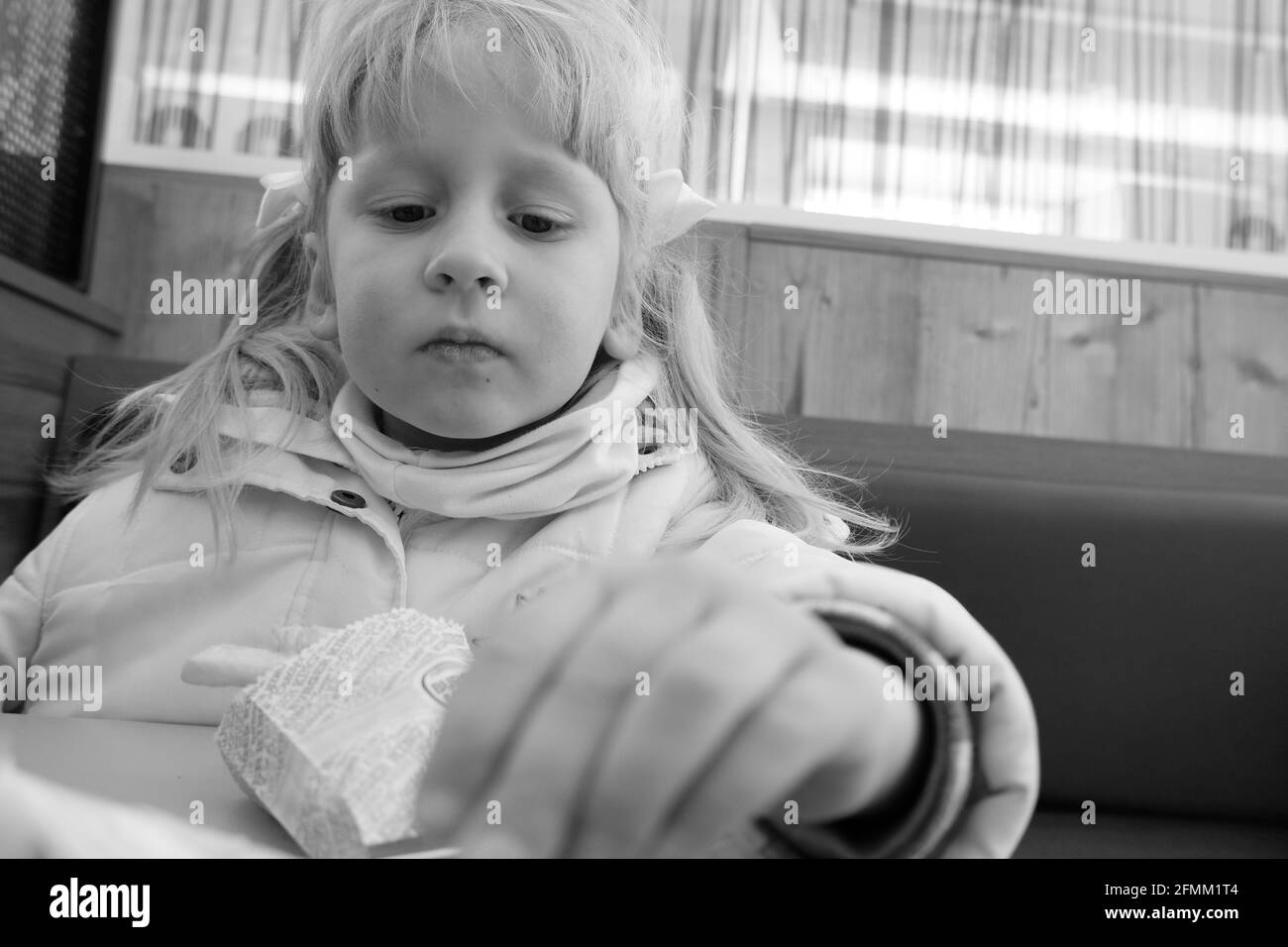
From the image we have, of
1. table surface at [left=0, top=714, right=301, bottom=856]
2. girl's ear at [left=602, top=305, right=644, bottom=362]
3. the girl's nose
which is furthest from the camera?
girl's ear at [left=602, top=305, right=644, bottom=362]

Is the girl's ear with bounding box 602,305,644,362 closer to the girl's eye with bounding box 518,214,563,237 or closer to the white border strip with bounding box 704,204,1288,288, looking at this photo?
the girl's eye with bounding box 518,214,563,237

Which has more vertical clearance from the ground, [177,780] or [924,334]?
[924,334]

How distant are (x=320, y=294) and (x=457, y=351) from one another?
238 mm

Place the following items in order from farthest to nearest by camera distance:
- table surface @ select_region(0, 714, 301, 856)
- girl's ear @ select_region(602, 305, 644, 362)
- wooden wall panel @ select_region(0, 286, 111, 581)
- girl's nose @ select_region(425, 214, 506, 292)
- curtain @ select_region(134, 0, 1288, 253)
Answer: curtain @ select_region(134, 0, 1288, 253) → wooden wall panel @ select_region(0, 286, 111, 581) → girl's ear @ select_region(602, 305, 644, 362) → girl's nose @ select_region(425, 214, 506, 292) → table surface @ select_region(0, 714, 301, 856)

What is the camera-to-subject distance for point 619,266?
2.22ft

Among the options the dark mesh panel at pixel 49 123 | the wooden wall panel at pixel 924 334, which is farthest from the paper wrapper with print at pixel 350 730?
the wooden wall panel at pixel 924 334

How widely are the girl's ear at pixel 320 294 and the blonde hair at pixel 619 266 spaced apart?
0.04ft

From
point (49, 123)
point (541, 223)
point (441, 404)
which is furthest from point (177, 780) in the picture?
point (49, 123)

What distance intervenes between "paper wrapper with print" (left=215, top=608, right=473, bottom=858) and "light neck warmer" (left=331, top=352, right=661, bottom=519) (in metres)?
0.22

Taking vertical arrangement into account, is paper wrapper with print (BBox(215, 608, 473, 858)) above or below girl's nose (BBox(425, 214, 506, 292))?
below

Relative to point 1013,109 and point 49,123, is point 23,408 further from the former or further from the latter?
point 1013,109

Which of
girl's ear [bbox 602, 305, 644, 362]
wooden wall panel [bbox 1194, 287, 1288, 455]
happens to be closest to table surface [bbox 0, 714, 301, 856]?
girl's ear [bbox 602, 305, 644, 362]

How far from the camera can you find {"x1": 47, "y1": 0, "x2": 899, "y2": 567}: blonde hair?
0.59m
